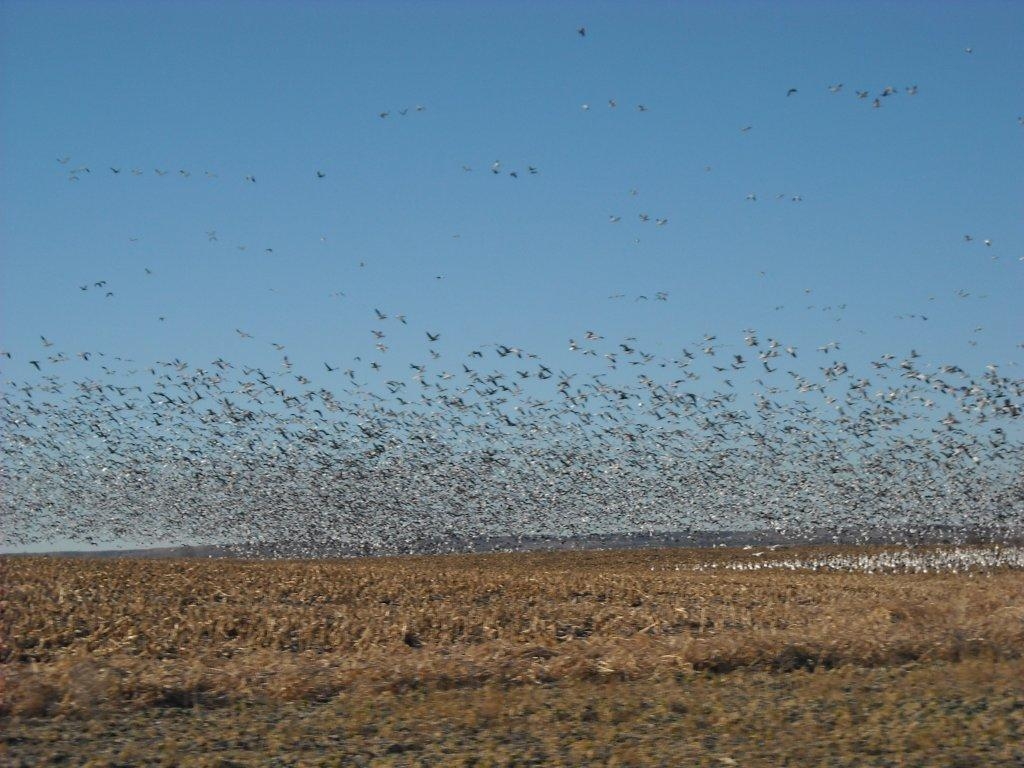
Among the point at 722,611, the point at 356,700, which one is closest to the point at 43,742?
the point at 356,700

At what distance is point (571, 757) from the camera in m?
12.7

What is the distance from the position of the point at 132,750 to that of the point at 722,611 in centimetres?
1981

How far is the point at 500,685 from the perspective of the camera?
57.9 feet

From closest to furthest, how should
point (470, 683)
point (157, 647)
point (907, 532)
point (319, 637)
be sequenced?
point (470, 683) → point (157, 647) → point (319, 637) → point (907, 532)

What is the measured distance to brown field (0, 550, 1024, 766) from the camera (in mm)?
13102

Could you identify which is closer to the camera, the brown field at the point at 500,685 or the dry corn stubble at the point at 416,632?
the brown field at the point at 500,685

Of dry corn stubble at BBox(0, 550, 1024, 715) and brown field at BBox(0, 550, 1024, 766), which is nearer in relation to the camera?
brown field at BBox(0, 550, 1024, 766)

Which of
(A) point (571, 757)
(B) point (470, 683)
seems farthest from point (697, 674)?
(A) point (571, 757)

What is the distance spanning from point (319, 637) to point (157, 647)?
3.35m

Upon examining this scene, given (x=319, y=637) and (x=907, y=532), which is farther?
(x=907, y=532)

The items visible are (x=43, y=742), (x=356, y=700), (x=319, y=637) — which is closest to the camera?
(x=43, y=742)

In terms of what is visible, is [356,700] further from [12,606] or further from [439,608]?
[12,606]

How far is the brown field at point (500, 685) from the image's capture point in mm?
13102

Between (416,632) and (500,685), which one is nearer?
(500,685)
